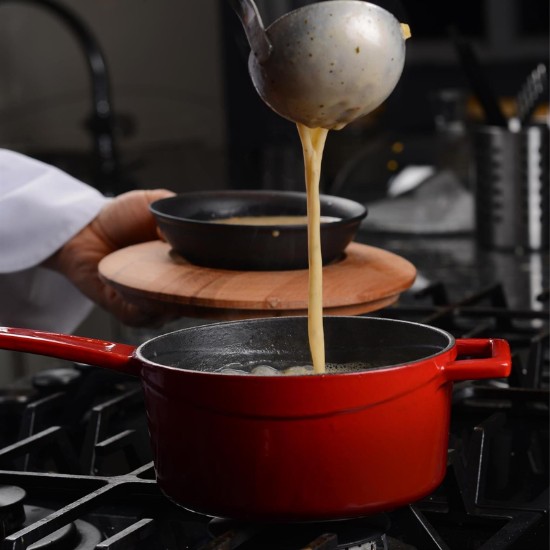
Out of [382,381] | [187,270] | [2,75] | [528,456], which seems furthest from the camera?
[2,75]

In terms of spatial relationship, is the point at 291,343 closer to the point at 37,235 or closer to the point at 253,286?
the point at 253,286

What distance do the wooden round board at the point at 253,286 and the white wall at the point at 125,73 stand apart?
2.31 metres

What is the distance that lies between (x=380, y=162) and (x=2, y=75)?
5.55 ft

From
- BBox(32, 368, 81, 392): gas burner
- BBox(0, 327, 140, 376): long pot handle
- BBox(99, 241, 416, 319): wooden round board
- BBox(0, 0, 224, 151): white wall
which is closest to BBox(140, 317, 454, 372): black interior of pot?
BBox(0, 327, 140, 376): long pot handle

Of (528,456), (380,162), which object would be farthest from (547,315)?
(380,162)

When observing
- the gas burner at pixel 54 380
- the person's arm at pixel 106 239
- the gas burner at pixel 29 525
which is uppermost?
the person's arm at pixel 106 239

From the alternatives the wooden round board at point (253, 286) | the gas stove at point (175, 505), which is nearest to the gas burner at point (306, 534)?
the gas stove at point (175, 505)

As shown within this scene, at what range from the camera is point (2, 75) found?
302 centimetres

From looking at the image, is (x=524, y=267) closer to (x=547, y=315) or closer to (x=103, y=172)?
(x=547, y=315)

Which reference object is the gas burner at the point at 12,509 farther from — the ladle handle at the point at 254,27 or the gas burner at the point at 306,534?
the ladle handle at the point at 254,27

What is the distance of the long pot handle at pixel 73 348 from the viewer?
52 cm

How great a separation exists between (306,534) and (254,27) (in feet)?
0.81

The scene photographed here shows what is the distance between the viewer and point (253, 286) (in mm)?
749

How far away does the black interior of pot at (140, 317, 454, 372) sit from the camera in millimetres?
548
